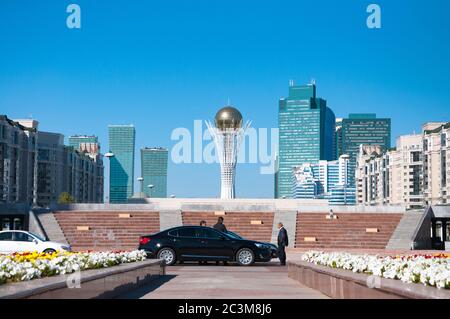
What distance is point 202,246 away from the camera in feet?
80.2

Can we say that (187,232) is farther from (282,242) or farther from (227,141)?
(227,141)

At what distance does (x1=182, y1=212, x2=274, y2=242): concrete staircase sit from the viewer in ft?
152

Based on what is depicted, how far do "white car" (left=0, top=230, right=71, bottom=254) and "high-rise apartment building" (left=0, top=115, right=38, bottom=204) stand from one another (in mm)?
94667

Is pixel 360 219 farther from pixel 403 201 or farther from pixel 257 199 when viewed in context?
pixel 403 201

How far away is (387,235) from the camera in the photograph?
45.9 meters

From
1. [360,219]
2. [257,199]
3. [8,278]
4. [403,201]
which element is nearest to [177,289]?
[8,278]

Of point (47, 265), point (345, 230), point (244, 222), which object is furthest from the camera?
point (244, 222)

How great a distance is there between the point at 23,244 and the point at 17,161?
108102 mm

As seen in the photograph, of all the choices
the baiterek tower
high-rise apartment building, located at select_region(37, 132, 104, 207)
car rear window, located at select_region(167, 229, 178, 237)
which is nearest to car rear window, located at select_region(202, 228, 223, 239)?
car rear window, located at select_region(167, 229, 178, 237)

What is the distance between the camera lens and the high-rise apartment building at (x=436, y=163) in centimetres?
13150

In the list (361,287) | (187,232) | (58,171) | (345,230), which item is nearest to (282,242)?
(187,232)

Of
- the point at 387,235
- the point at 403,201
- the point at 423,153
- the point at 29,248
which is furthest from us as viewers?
the point at 403,201
